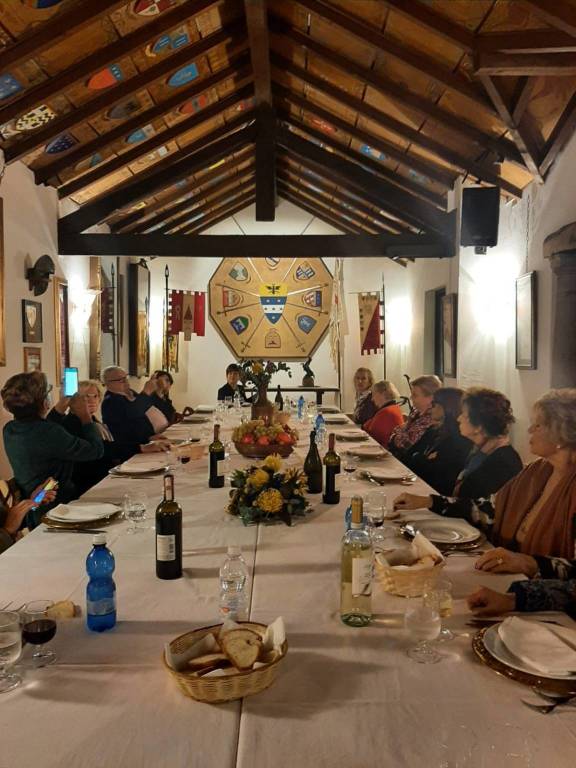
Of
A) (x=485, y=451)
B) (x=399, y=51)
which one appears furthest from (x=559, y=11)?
(x=485, y=451)

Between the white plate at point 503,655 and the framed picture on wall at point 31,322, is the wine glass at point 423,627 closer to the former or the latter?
the white plate at point 503,655

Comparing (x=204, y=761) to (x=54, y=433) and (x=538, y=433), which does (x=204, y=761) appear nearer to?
(x=538, y=433)

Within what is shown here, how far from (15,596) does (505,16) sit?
3.90m

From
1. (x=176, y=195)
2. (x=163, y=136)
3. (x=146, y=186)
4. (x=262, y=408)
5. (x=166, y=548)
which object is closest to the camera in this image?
(x=166, y=548)

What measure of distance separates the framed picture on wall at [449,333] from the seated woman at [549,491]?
5.25 m

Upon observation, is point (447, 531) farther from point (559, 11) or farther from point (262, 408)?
point (559, 11)

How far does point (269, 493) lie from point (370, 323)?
8688 mm

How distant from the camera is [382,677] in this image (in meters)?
1.25

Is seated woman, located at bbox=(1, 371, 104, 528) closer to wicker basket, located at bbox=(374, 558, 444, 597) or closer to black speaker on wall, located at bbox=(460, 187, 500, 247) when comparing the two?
wicker basket, located at bbox=(374, 558, 444, 597)

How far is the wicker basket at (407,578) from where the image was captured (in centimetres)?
163

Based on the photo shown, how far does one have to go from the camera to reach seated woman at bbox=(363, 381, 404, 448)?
524 cm

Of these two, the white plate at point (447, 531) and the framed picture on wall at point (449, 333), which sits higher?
the framed picture on wall at point (449, 333)

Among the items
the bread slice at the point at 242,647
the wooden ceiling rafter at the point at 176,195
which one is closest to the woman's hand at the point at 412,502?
the bread slice at the point at 242,647

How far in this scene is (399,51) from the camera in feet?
14.6
